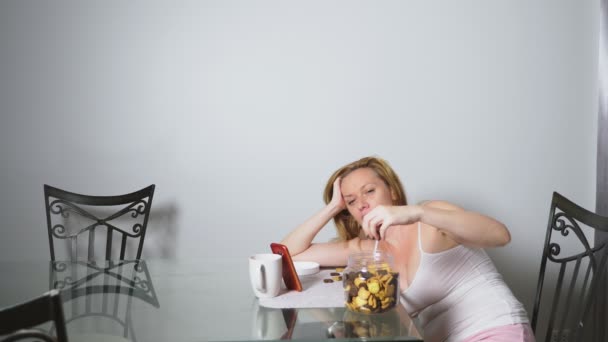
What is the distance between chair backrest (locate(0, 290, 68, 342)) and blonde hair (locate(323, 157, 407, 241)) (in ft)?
3.90

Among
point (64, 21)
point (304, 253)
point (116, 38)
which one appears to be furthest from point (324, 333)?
point (64, 21)

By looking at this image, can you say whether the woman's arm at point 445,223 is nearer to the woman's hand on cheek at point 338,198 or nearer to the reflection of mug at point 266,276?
the reflection of mug at point 266,276

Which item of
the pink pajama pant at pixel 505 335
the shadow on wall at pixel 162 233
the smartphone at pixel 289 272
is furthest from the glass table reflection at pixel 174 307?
the shadow on wall at pixel 162 233

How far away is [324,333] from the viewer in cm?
111

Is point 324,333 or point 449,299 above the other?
point 324,333

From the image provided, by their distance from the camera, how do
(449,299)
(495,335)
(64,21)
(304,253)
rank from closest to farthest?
(495,335), (449,299), (304,253), (64,21)

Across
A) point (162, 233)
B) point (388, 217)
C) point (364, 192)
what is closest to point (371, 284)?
point (388, 217)

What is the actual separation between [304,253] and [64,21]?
1.48 meters

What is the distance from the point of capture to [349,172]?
74.0 inches

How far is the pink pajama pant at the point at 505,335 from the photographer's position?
1448 millimetres

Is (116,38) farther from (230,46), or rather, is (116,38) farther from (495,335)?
(495,335)

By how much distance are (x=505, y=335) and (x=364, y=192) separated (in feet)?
2.01

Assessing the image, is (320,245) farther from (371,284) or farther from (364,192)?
(371,284)

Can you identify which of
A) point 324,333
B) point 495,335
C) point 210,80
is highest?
point 210,80
